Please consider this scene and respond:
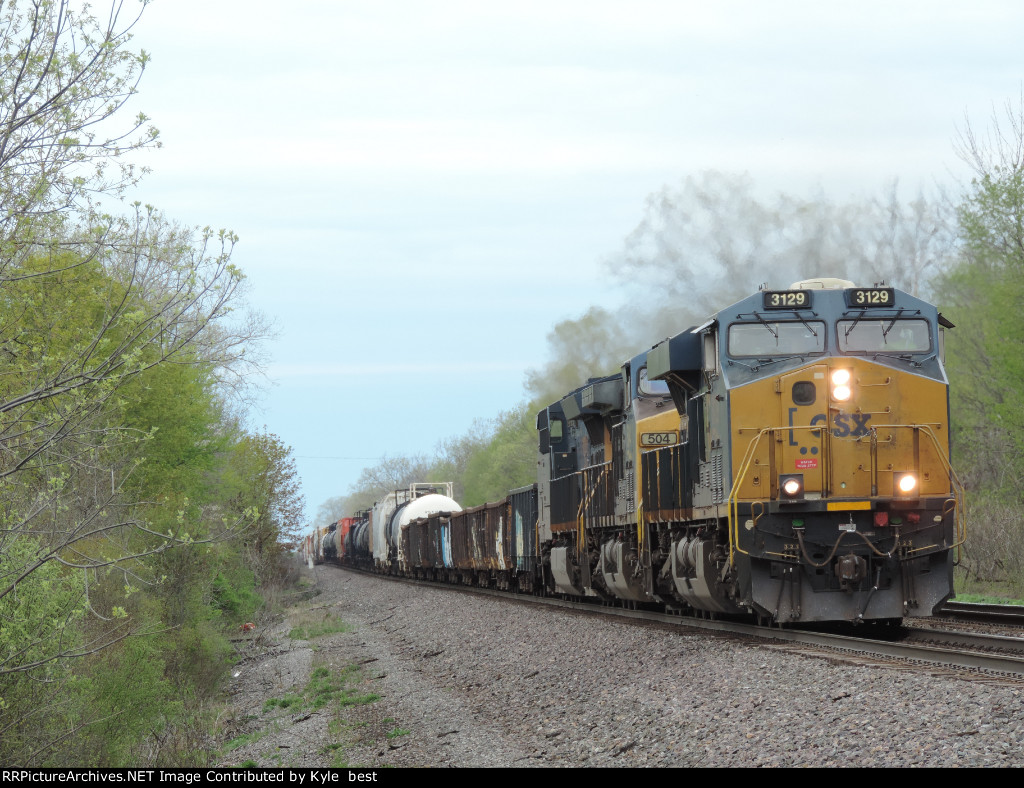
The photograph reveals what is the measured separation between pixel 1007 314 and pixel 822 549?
57.3ft

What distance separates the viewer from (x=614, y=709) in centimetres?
955

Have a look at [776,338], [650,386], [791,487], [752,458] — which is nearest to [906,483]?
[791,487]

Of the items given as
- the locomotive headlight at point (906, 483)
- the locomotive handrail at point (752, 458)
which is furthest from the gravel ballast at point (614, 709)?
the locomotive headlight at point (906, 483)

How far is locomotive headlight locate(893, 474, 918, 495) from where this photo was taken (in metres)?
11.8

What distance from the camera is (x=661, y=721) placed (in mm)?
8648

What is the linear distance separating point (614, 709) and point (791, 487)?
11.5ft

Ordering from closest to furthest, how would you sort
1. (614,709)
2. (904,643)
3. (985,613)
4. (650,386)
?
(614,709), (904,643), (985,613), (650,386)

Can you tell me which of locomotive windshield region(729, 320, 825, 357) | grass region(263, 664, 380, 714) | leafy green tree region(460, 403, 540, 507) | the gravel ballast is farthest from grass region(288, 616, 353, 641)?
leafy green tree region(460, 403, 540, 507)

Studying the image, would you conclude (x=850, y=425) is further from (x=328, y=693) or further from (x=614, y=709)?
(x=328, y=693)

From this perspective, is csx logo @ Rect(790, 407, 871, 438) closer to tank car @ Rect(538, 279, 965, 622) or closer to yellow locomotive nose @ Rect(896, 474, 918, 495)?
tank car @ Rect(538, 279, 965, 622)

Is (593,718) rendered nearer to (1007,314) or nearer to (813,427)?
(813,427)

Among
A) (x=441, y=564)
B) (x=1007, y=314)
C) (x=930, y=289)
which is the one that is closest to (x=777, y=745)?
(x=1007, y=314)

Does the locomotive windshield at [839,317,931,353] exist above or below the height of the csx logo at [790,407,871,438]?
above

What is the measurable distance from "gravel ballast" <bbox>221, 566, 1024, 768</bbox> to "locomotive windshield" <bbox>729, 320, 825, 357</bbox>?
10.8 ft
